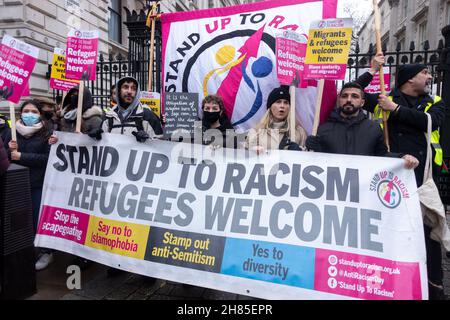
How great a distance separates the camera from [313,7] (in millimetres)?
3637

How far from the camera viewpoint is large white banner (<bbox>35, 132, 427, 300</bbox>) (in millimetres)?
2314

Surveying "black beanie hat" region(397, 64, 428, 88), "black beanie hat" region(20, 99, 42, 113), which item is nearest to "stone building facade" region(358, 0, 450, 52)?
"black beanie hat" region(397, 64, 428, 88)

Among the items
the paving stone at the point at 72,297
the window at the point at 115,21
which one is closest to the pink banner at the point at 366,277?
the paving stone at the point at 72,297

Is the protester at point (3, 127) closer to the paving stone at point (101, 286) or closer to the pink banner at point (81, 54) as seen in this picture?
the pink banner at point (81, 54)

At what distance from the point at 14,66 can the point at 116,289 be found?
8.35 feet

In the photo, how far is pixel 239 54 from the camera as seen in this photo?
4.03 metres

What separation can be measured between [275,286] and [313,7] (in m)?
3.03

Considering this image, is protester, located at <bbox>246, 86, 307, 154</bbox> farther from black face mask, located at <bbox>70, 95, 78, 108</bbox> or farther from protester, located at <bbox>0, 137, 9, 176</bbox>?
black face mask, located at <bbox>70, 95, 78, 108</bbox>

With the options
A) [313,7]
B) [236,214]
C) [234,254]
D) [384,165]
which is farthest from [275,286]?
[313,7]

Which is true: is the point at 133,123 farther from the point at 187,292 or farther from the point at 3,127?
the point at 187,292

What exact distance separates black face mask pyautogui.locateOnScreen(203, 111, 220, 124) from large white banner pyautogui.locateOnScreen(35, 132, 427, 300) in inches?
23.9

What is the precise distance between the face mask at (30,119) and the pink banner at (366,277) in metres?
3.33

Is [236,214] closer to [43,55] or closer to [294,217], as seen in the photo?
[294,217]

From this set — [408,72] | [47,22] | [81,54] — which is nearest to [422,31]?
[47,22]
